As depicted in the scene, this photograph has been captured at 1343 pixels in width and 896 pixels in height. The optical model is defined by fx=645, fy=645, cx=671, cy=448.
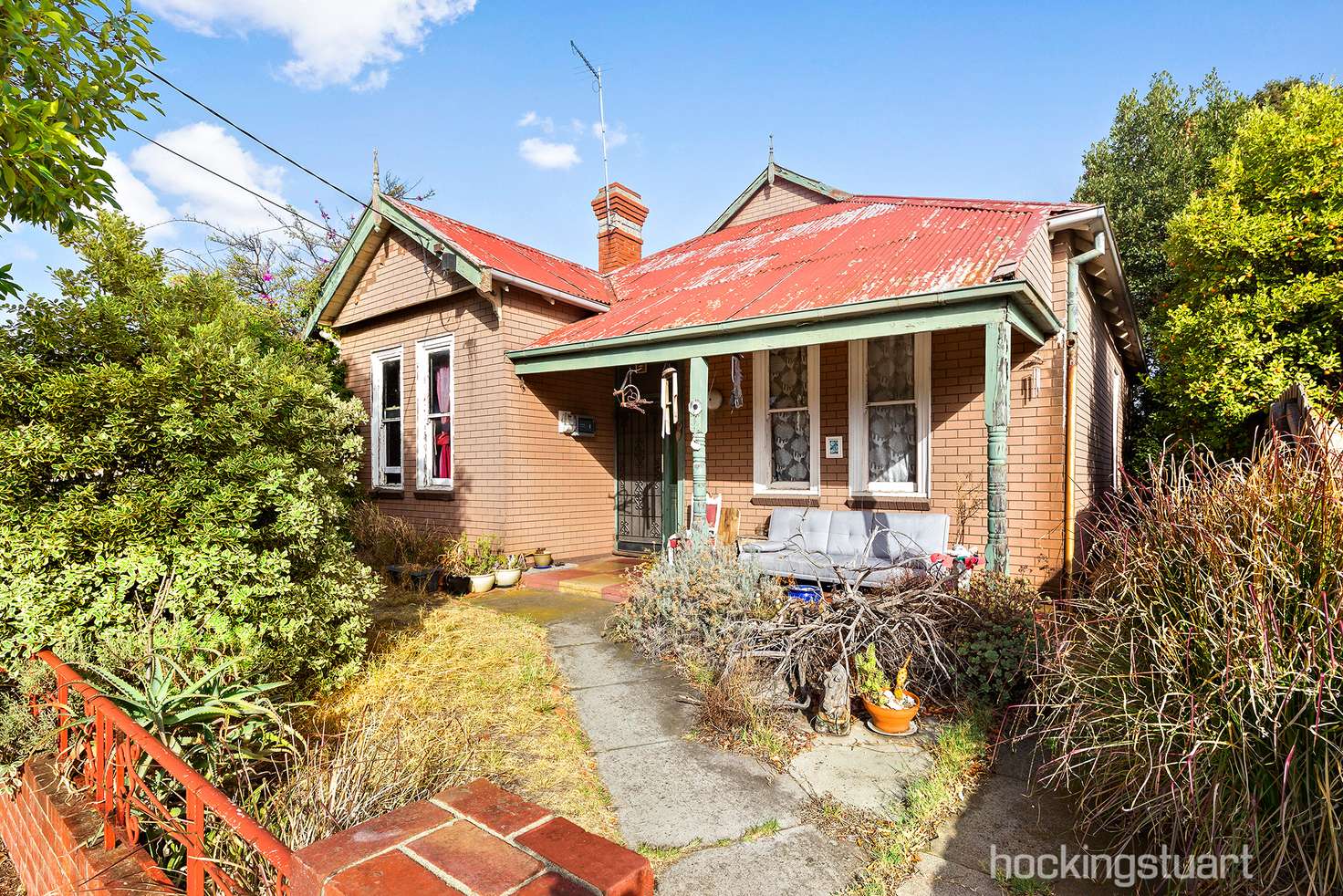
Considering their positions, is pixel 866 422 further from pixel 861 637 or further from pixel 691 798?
pixel 691 798

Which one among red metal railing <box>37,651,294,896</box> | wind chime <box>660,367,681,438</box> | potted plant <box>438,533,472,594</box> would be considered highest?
wind chime <box>660,367,681,438</box>

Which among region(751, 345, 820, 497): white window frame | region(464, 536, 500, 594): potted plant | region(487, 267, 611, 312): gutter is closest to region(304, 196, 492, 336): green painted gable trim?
region(487, 267, 611, 312): gutter

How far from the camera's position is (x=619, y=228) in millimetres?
12289

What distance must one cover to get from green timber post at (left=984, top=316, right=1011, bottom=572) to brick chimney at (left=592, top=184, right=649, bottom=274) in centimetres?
844

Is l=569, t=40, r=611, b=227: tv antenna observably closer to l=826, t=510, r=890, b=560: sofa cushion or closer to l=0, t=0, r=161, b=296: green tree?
l=826, t=510, r=890, b=560: sofa cushion

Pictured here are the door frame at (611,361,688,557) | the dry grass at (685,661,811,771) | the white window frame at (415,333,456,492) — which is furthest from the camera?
the white window frame at (415,333,456,492)

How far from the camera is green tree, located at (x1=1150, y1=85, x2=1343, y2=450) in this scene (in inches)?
348

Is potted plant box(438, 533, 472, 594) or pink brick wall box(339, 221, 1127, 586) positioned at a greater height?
pink brick wall box(339, 221, 1127, 586)

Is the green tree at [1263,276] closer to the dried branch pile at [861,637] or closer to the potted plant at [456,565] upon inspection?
the dried branch pile at [861,637]

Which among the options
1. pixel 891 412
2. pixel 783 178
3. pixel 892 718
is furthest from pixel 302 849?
pixel 783 178

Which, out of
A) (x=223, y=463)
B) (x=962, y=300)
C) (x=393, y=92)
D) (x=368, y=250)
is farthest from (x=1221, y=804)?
(x=393, y=92)

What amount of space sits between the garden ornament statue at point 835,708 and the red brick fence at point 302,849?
2606mm

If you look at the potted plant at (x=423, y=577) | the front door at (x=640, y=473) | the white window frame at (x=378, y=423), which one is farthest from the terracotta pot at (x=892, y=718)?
the white window frame at (x=378, y=423)

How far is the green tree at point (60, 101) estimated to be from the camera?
9.48ft
